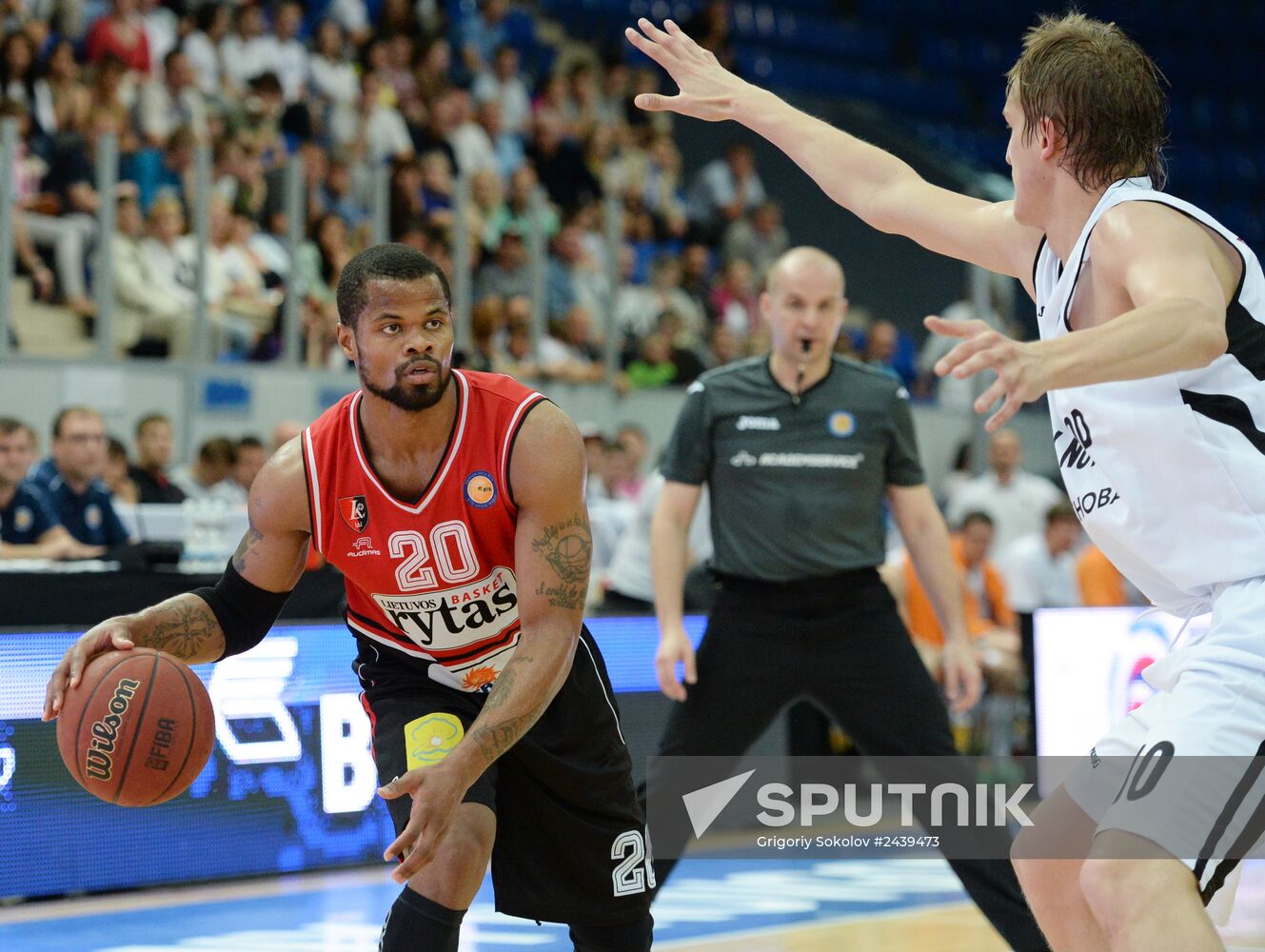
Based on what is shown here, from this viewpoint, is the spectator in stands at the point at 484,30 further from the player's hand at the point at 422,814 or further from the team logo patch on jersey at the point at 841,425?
the player's hand at the point at 422,814

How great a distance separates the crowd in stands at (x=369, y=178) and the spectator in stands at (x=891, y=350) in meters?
0.04

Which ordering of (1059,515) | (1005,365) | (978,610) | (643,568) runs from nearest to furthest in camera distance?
(1005,365) < (643,568) < (978,610) < (1059,515)

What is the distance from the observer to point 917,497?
565 cm

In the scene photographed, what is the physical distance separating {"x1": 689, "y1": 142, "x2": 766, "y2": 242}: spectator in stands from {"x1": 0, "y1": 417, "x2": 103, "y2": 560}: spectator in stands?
912 cm

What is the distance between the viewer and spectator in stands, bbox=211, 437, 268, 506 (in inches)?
377

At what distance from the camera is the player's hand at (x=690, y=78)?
3.86m

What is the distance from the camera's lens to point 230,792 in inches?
273

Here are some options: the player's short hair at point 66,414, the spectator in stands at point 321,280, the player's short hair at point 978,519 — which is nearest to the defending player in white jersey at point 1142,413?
the player's short hair at point 66,414

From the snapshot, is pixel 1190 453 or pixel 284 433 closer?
pixel 1190 453

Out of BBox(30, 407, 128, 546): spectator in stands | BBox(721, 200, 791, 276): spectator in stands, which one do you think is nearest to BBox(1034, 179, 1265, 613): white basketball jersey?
BBox(30, 407, 128, 546): spectator in stands

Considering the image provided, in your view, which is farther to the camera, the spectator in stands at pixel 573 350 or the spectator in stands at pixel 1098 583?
the spectator in stands at pixel 573 350

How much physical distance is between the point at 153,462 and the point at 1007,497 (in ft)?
20.5

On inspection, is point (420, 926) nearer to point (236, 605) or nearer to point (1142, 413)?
point (236, 605)

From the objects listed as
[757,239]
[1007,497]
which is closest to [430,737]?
[1007,497]
